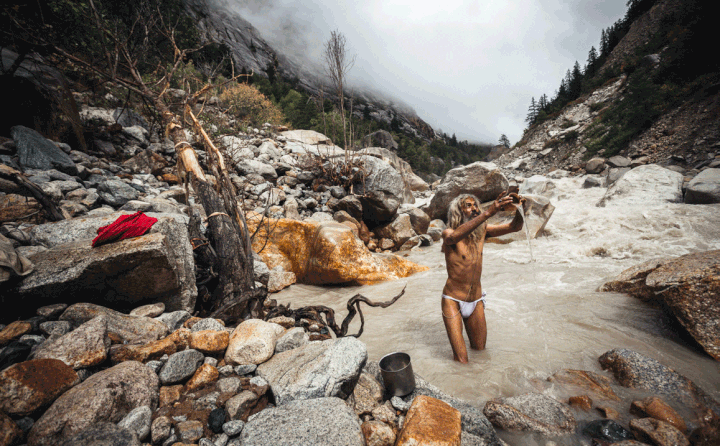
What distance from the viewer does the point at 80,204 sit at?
12.8ft

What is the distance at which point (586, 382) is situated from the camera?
2.10m

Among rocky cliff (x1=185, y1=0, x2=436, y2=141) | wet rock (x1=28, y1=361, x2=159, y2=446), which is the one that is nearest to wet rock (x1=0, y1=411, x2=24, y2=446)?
wet rock (x1=28, y1=361, x2=159, y2=446)

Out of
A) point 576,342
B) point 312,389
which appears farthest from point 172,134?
point 576,342

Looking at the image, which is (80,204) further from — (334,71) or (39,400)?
(334,71)

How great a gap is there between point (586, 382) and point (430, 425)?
1.64 meters

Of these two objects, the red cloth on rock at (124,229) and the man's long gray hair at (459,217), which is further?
the man's long gray hair at (459,217)

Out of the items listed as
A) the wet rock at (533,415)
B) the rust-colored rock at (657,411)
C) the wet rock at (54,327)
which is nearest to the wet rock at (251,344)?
the wet rock at (54,327)

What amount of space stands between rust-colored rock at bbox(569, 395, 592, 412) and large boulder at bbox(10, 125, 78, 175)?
750 cm

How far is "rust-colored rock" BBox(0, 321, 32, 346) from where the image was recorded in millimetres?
1648

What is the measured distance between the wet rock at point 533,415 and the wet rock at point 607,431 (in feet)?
0.31

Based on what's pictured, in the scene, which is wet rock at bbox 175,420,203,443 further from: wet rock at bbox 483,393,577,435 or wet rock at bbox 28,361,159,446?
wet rock at bbox 483,393,577,435

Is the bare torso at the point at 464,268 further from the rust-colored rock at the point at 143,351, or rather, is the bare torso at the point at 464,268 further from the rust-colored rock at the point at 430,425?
the rust-colored rock at the point at 143,351

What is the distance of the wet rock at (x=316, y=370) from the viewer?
163cm

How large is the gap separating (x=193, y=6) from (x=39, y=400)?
63500 millimetres
